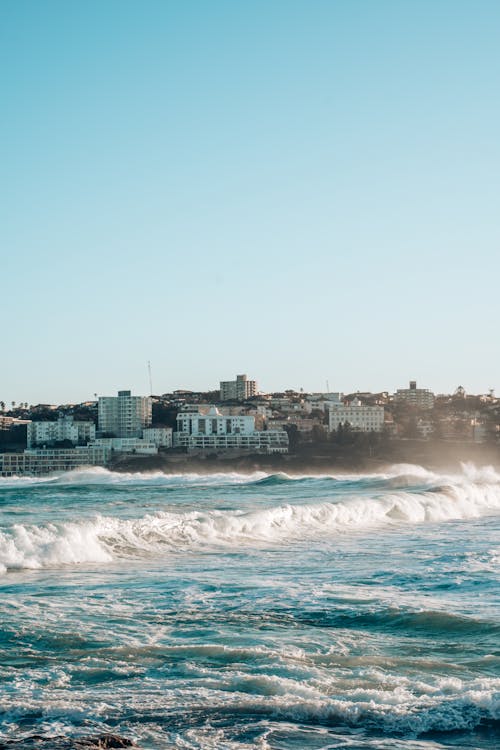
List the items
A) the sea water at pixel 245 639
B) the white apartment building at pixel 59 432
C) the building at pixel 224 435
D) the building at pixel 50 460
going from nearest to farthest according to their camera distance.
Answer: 1. the sea water at pixel 245 639
2. the building at pixel 50 460
3. the building at pixel 224 435
4. the white apartment building at pixel 59 432

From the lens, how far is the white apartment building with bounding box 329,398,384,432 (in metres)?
130

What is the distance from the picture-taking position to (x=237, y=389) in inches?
6821

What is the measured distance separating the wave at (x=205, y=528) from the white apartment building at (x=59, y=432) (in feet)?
291

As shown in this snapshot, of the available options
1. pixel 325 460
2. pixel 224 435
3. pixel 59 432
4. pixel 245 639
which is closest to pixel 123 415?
Answer: pixel 59 432

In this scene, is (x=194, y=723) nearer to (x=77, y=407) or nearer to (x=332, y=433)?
(x=332, y=433)

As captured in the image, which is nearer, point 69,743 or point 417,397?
point 69,743

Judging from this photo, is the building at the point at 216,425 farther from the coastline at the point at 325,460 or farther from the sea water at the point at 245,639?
the sea water at the point at 245,639

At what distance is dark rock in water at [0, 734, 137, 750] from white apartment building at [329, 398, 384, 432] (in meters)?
123

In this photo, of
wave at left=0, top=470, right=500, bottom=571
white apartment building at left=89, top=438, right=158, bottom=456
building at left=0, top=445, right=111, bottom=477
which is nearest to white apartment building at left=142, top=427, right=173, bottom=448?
white apartment building at left=89, top=438, right=158, bottom=456

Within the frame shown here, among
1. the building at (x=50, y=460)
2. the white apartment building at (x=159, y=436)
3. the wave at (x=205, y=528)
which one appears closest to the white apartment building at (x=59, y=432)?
the white apartment building at (x=159, y=436)

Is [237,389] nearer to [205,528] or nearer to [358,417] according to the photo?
[358,417]

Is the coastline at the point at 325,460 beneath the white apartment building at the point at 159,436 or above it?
beneath

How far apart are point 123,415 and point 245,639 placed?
123 m

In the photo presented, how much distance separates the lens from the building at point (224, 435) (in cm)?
11350
